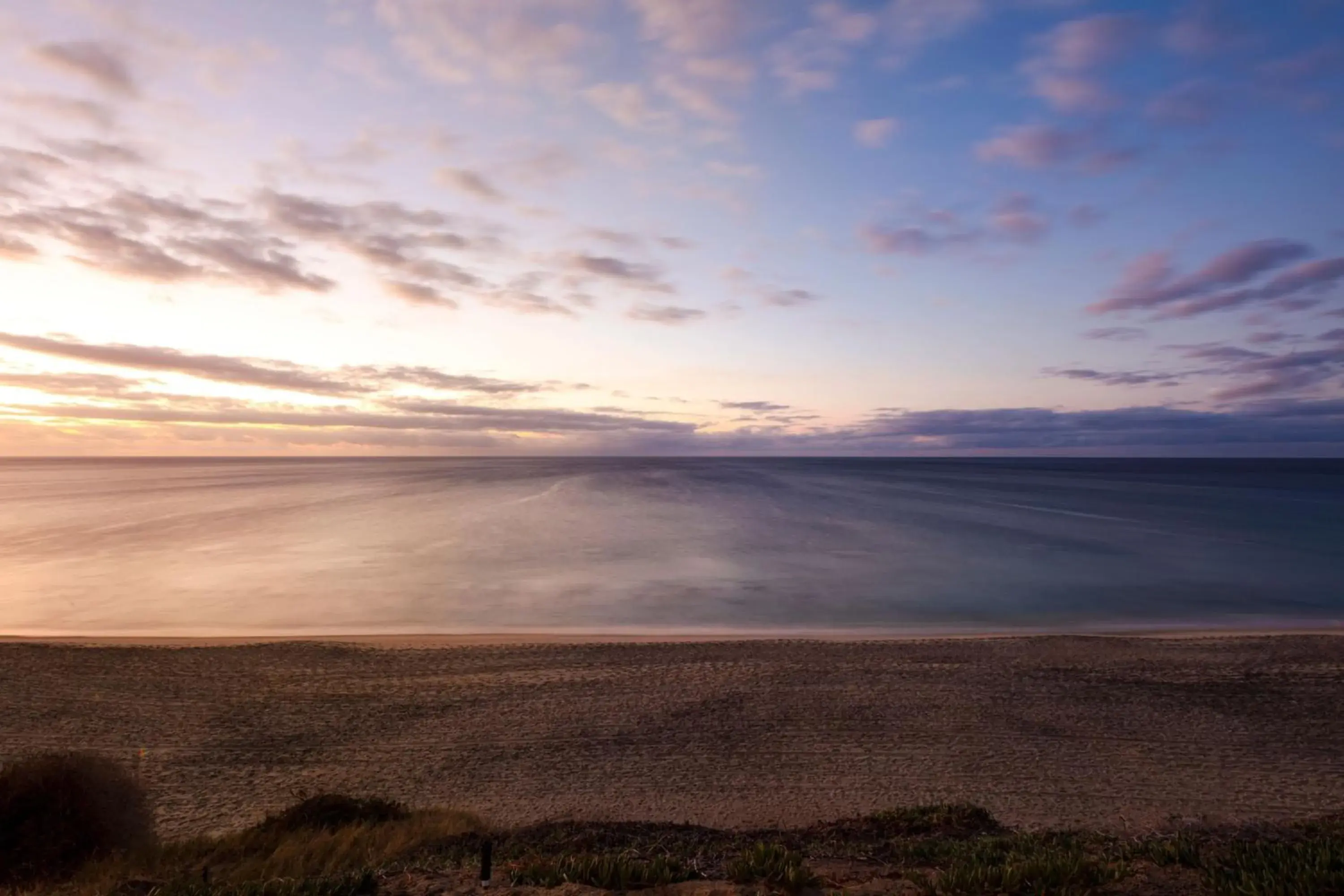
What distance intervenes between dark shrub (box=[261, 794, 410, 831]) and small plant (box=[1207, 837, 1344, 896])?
832cm

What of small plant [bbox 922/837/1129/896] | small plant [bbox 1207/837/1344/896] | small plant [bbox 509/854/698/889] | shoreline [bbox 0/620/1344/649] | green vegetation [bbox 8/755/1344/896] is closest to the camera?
small plant [bbox 1207/837/1344/896]

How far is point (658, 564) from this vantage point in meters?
39.8

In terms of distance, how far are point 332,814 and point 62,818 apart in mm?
2692

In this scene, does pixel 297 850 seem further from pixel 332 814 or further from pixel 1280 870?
pixel 1280 870

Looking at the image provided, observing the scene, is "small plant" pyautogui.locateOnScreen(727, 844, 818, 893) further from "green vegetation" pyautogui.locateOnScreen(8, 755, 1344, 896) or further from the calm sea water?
the calm sea water

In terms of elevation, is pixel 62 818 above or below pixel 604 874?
below

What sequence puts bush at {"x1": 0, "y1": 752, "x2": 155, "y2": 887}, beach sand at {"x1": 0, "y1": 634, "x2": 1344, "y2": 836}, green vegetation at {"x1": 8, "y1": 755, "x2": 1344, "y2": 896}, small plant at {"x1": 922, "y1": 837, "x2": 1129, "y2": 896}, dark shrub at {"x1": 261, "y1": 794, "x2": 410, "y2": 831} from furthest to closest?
beach sand at {"x1": 0, "y1": 634, "x2": 1344, "y2": 836} → dark shrub at {"x1": 261, "y1": 794, "x2": 410, "y2": 831} → bush at {"x1": 0, "y1": 752, "x2": 155, "y2": 887} → green vegetation at {"x1": 8, "y1": 755, "x2": 1344, "y2": 896} → small plant at {"x1": 922, "y1": 837, "x2": 1129, "y2": 896}

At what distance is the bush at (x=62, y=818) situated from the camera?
24.0 feet

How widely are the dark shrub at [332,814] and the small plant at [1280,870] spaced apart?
832cm

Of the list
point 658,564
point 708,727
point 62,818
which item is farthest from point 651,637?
point 658,564

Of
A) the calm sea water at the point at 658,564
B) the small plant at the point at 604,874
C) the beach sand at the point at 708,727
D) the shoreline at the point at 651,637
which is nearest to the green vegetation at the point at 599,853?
the small plant at the point at 604,874

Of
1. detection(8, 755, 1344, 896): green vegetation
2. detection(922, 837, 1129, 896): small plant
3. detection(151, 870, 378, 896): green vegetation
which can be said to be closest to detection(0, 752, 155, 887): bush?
detection(8, 755, 1344, 896): green vegetation

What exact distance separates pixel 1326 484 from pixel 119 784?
175072 mm

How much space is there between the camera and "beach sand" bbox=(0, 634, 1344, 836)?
1045 cm
